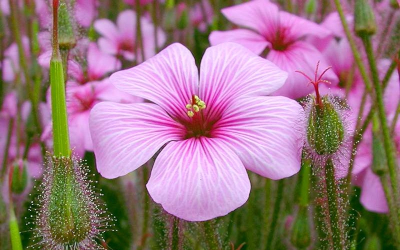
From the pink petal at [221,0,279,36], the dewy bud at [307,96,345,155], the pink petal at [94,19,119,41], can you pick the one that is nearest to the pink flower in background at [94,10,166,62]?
the pink petal at [94,19,119,41]

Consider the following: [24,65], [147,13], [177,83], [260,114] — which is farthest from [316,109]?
[147,13]

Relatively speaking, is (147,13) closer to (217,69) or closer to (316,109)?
(217,69)

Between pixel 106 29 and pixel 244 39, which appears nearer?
pixel 244 39

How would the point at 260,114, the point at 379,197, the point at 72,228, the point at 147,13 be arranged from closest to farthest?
1. the point at 72,228
2. the point at 260,114
3. the point at 379,197
4. the point at 147,13

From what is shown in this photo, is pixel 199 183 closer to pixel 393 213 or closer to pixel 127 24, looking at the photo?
pixel 393 213

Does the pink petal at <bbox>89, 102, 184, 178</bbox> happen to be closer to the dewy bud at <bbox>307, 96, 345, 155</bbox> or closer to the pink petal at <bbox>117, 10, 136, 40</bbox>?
the dewy bud at <bbox>307, 96, 345, 155</bbox>

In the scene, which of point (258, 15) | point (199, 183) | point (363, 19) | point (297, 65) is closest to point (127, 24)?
point (258, 15)
